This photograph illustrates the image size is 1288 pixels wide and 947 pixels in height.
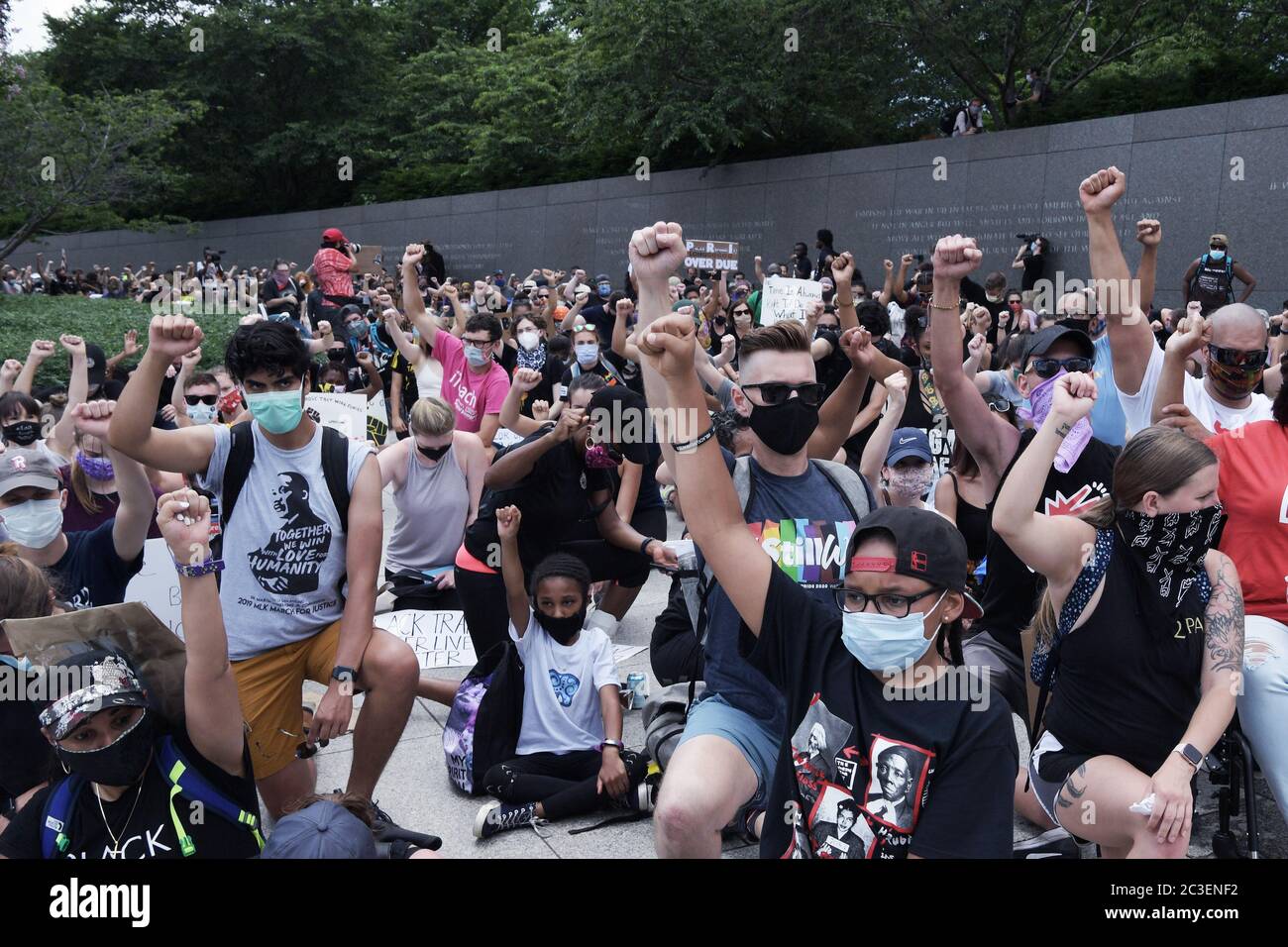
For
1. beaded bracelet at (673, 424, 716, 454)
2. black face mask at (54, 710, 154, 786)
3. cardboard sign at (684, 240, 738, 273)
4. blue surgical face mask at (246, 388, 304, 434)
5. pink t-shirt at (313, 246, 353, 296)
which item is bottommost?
black face mask at (54, 710, 154, 786)

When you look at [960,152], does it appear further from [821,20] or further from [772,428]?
[772,428]

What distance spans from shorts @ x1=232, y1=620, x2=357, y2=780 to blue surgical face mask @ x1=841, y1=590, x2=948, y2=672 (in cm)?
217

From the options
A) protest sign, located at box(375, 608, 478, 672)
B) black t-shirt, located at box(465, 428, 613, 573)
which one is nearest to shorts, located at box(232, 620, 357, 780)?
black t-shirt, located at box(465, 428, 613, 573)

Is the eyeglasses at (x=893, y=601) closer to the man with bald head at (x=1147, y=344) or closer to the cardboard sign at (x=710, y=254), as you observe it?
the man with bald head at (x=1147, y=344)

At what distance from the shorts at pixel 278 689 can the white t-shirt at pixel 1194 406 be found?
11.3 feet

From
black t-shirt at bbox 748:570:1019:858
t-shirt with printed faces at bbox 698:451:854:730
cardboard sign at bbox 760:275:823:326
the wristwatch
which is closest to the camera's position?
black t-shirt at bbox 748:570:1019:858

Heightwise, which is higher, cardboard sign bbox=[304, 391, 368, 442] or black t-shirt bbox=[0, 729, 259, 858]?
cardboard sign bbox=[304, 391, 368, 442]

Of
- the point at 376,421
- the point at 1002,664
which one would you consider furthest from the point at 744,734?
the point at 376,421

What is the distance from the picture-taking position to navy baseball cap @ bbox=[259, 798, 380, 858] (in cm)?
273

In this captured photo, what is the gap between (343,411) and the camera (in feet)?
25.6

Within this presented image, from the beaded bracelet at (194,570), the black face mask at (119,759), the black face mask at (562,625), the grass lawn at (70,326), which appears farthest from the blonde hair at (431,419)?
the grass lawn at (70,326)

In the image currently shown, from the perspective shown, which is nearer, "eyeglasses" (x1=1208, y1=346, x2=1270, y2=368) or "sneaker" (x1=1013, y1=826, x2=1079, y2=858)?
"sneaker" (x1=1013, y1=826, x2=1079, y2=858)

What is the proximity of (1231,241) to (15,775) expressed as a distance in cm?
1699

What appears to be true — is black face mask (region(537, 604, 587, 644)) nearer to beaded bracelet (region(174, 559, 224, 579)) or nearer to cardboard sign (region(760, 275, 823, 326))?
beaded bracelet (region(174, 559, 224, 579))
